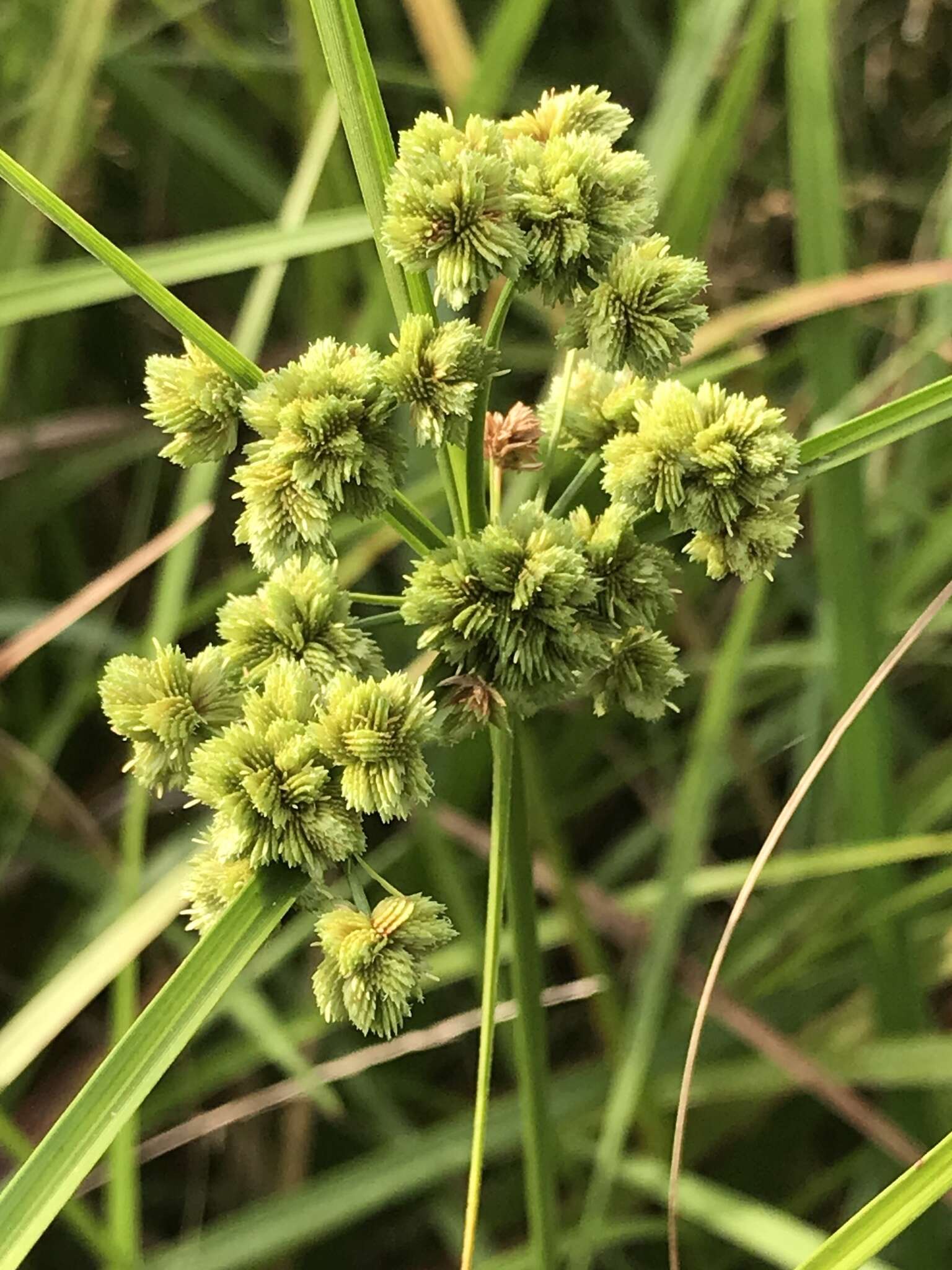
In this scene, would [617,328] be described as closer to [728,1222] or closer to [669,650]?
[669,650]

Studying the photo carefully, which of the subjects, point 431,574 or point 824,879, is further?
point 824,879

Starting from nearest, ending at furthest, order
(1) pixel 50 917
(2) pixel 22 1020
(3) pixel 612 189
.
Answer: (3) pixel 612 189 → (2) pixel 22 1020 → (1) pixel 50 917

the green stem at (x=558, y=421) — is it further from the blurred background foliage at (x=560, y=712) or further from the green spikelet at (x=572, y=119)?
the blurred background foliage at (x=560, y=712)

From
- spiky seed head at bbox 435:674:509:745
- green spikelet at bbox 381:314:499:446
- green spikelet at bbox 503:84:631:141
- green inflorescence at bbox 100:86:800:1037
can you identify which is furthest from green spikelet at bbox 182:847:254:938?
green spikelet at bbox 503:84:631:141

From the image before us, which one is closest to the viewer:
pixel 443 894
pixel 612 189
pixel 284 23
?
pixel 612 189

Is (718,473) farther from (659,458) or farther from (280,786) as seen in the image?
(280,786)

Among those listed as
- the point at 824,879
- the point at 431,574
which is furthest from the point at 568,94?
the point at 824,879

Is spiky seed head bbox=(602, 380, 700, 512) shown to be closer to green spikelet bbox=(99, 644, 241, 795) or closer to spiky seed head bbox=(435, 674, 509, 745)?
spiky seed head bbox=(435, 674, 509, 745)
